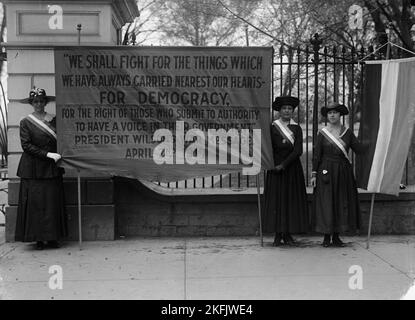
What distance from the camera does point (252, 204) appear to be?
24.8 feet

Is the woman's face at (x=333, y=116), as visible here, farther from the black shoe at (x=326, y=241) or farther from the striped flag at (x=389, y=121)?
the black shoe at (x=326, y=241)

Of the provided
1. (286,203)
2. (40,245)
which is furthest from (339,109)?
(40,245)

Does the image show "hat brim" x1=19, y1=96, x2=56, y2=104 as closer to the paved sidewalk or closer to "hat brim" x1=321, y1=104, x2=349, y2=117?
the paved sidewalk

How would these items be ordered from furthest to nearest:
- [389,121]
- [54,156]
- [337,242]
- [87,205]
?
[87,205] < [337,242] < [389,121] < [54,156]

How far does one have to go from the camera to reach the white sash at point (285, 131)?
6852mm

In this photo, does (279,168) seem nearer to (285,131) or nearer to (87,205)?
(285,131)

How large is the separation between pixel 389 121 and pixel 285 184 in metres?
1.53

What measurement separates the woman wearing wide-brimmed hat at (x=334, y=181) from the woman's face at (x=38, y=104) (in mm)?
3497

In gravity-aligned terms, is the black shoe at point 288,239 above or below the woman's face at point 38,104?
below

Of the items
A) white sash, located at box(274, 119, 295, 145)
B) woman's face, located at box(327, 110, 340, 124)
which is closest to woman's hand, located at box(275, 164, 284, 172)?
white sash, located at box(274, 119, 295, 145)

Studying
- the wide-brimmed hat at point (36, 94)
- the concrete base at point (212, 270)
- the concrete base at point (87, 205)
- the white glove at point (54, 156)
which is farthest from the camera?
the concrete base at point (87, 205)

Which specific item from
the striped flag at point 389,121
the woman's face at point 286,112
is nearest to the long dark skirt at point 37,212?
the woman's face at point 286,112

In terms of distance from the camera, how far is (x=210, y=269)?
5910 millimetres

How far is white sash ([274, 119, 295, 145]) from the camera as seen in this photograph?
685 centimetres
